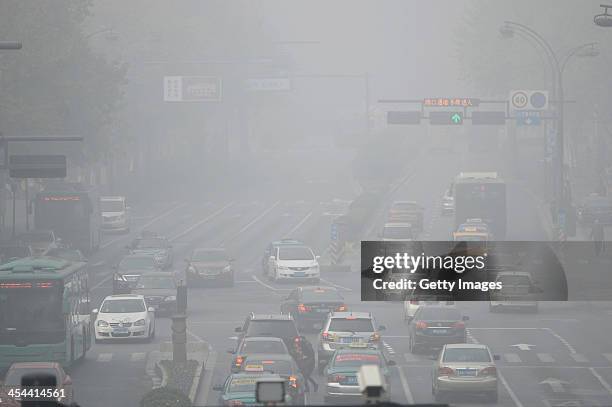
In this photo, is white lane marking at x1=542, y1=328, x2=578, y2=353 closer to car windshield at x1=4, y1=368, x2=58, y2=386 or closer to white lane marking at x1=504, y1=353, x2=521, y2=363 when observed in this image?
white lane marking at x1=504, y1=353, x2=521, y2=363

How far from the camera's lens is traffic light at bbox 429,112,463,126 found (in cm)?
8819

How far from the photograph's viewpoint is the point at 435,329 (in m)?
40.3

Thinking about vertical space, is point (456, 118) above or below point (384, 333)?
above

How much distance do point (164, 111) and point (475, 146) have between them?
37.4 metres

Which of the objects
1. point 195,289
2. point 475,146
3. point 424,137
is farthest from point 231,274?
point 424,137

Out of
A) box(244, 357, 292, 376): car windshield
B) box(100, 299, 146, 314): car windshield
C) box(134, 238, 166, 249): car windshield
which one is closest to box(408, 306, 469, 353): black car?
box(100, 299, 146, 314): car windshield

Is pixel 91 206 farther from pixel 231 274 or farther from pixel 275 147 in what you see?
pixel 275 147

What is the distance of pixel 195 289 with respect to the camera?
199 ft

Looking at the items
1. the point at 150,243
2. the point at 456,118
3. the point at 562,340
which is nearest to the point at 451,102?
the point at 456,118

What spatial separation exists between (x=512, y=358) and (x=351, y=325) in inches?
213

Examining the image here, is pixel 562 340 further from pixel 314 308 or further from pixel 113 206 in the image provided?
pixel 113 206

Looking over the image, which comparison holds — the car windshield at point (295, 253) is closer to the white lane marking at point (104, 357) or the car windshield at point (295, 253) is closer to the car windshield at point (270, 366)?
the white lane marking at point (104, 357)

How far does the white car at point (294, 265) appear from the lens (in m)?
60.7

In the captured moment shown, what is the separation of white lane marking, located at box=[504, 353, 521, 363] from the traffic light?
48.0 metres
